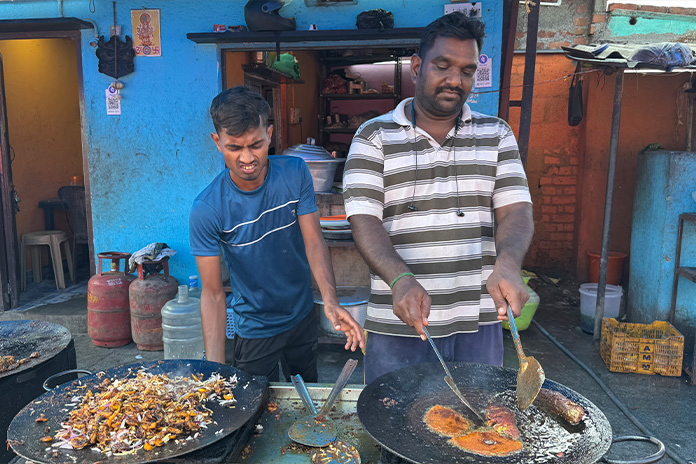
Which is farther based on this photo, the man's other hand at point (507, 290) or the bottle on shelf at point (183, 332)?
the bottle on shelf at point (183, 332)

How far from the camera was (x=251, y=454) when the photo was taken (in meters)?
1.64

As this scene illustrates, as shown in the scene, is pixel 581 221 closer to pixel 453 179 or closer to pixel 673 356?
pixel 673 356

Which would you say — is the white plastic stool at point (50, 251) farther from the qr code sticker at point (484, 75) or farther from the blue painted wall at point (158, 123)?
the qr code sticker at point (484, 75)

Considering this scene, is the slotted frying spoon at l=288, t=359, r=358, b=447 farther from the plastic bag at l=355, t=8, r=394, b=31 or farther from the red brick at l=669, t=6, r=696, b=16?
the red brick at l=669, t=6, r=696, b=16

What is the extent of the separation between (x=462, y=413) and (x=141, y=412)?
99 cm

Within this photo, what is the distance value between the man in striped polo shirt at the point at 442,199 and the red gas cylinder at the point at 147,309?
11.7 ft

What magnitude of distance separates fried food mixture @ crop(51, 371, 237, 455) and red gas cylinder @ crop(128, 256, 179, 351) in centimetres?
350

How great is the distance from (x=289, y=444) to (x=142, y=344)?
4.09m

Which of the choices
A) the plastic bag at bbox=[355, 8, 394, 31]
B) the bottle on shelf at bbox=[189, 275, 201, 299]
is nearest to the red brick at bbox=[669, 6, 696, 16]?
the plastic bag at bbox=[355, 8, 394, 31]

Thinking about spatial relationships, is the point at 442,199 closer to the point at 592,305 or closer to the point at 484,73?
the point at 484,73

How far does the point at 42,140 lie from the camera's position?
7.73 metres

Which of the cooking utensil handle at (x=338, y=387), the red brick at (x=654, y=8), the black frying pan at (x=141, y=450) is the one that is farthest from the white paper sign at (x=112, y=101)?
the red brick at (x=654, y=8)

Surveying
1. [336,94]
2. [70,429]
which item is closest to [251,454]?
[70,429]

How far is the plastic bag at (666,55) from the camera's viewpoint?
183 inches
